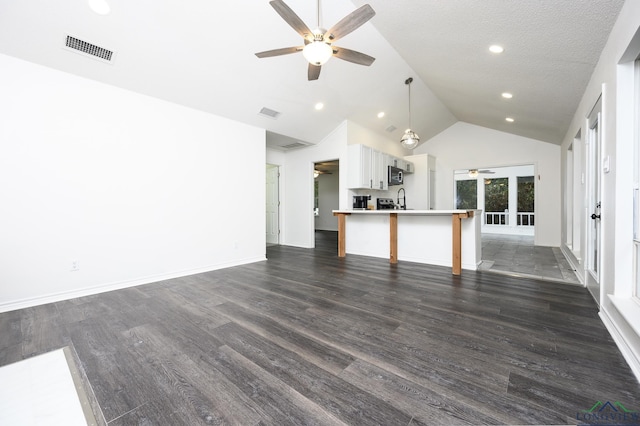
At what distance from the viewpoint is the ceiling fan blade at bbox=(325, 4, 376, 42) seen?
233 cm

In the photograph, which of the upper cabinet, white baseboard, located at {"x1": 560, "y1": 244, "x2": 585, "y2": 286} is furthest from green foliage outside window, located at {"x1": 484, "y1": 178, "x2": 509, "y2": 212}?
the upper cabinet

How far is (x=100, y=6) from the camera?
267 centimetres

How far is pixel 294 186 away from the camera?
712 cm

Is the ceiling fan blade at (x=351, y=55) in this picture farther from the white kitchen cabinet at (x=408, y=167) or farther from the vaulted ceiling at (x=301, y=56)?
the white kitchen cabinet at (x=408, y=167)

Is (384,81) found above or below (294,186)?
above

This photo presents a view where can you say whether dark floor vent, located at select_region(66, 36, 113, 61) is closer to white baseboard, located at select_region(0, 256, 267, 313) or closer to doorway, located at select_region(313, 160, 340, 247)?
white baseboard, located at select_region(0, 256, 267, 313)

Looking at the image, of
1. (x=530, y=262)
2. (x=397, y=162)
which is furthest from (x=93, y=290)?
(x=530, y=262)

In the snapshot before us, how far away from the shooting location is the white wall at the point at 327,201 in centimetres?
1096

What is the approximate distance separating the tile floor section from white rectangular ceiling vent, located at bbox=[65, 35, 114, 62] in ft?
19.5

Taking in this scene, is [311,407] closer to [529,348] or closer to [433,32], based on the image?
[529,348]

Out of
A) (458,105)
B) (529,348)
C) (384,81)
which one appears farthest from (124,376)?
(458,105)

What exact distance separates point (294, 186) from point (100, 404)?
19.4ft

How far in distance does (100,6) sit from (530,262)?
7037 mm

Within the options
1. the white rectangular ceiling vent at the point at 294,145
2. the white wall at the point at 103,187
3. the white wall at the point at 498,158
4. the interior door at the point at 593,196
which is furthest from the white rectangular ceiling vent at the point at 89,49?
the white wall at the point at 498,158
